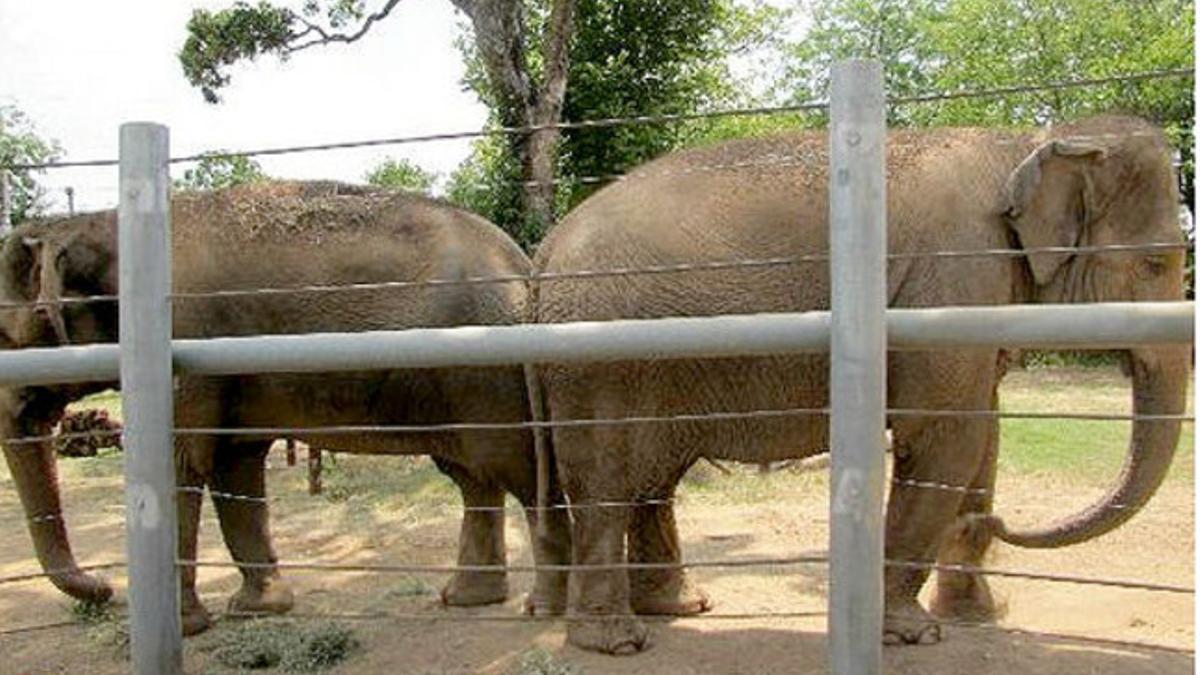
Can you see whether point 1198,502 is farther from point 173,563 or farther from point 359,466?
point 359,466

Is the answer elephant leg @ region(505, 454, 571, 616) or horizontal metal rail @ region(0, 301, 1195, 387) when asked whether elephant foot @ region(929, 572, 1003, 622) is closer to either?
elephant leg @ region(505, 454, 571, 616)

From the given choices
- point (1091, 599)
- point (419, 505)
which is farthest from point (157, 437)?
point (419, 505)

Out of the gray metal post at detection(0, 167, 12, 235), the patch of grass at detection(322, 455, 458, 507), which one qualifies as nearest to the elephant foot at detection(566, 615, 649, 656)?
the gray metal post at detection(0, 167, 12, 235)

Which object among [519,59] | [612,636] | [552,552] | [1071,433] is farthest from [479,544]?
[519,59]

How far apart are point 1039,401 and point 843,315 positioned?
11.4 m

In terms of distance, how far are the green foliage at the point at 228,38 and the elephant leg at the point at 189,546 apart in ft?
35.1

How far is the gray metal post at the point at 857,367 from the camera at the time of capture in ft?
8.63

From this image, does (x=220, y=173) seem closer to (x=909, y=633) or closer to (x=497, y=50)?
(x=497, y=50)

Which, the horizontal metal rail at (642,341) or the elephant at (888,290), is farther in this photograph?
the elephant at (888,290)

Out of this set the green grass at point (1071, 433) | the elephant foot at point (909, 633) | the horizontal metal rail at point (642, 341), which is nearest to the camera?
the horizontal metal rail at point (642, 341)

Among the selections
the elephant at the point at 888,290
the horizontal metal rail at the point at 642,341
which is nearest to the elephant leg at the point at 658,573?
the elephant at the point at 888,290

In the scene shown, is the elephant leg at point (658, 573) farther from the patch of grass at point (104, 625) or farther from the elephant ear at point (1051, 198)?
the patch of grass at point (104, 625)

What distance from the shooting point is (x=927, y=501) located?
4543 mm

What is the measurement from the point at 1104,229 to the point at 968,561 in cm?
141
